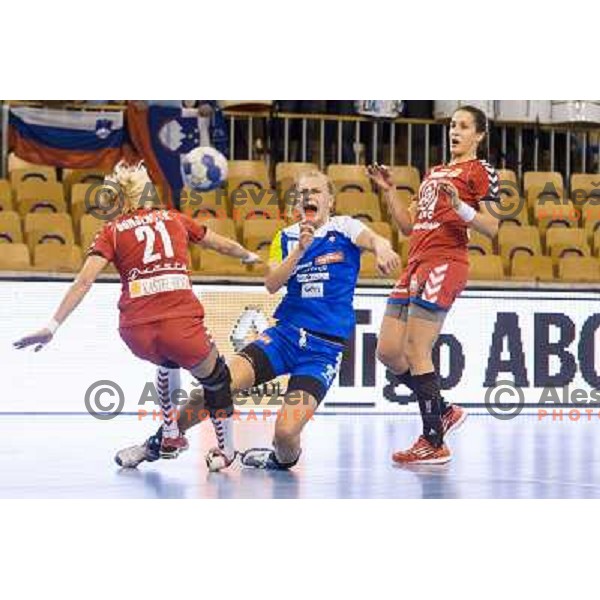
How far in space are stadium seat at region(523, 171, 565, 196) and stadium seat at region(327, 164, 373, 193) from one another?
1.74 metres

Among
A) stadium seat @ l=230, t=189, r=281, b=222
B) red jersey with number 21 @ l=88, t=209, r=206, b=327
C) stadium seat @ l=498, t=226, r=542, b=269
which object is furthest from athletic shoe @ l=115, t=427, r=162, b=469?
stadium seat @ l=498, t=226, r=542, b=269

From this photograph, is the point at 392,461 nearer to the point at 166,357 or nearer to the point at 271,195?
the point at 166,357

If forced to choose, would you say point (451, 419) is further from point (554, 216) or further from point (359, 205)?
point (554, 216)

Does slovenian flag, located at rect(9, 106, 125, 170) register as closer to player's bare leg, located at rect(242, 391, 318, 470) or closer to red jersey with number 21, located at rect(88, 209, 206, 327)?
player's bare leg, located at rect(242, 391, 318, 470)

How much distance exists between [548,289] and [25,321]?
447cm

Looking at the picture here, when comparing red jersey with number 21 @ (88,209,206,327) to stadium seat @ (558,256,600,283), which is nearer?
red jersey with number 21 @ (88,209,206,327)

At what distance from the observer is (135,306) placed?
8008 millimetres

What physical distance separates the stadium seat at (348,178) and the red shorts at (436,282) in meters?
6.74

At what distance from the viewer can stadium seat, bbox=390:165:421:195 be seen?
15805mm

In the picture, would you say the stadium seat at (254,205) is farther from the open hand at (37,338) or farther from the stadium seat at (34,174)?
the open hand at (37,338)

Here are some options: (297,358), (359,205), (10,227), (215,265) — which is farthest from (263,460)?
(359,205)

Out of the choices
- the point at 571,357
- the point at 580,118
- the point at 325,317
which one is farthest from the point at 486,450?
the point at 580,118

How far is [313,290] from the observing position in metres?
8.47

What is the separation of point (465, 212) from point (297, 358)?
1.18m
